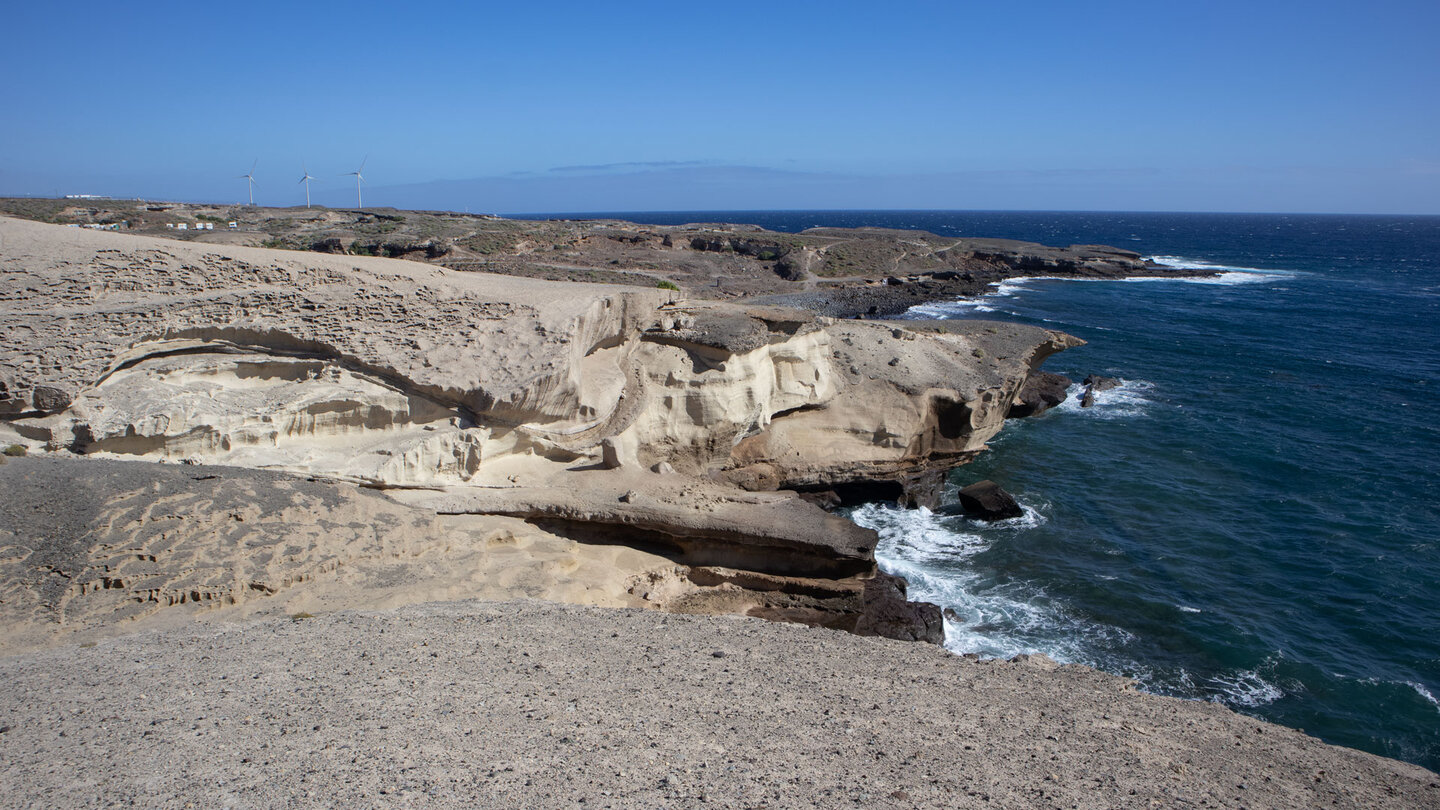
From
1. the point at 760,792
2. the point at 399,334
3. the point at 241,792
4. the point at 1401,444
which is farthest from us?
the point at 1401,444

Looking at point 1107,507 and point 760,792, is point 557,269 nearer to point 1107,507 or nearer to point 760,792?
point 1107,507

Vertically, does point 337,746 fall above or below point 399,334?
below

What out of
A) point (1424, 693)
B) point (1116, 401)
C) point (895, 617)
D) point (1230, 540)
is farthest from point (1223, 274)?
point (895, 617)

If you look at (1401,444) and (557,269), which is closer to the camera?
(1401,444)

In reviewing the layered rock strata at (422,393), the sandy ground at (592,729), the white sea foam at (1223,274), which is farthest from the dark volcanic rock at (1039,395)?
the white sea foam at (1223,274)

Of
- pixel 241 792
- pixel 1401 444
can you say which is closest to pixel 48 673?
pixel 241 792

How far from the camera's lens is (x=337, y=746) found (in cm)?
742

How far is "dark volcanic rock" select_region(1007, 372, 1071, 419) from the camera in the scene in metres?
30.3

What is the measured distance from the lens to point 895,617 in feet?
48.2

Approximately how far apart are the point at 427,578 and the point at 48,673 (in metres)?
4.72

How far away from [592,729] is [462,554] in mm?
6151

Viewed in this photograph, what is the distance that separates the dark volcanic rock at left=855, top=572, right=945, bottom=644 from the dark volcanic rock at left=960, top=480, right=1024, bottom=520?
Result: 616 cm

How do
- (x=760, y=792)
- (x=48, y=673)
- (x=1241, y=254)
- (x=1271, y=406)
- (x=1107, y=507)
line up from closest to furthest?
(x=760, y=792)
(x=48, y=673)
(x=1107, y=507)
(x=1271, y=406)
(x=1241, y=254)

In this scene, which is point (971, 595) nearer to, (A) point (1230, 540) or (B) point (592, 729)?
(A) point (1230, 540)
